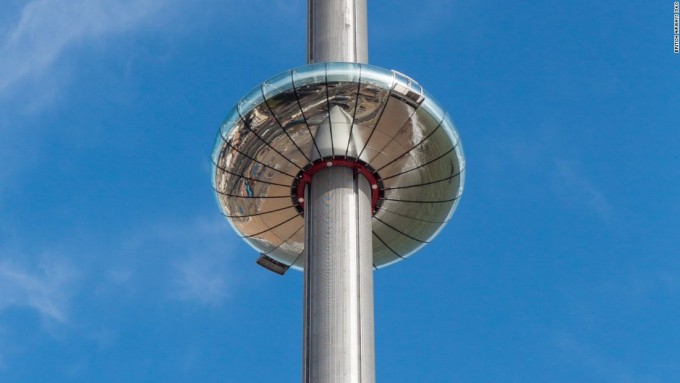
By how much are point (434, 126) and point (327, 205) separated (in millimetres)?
5312

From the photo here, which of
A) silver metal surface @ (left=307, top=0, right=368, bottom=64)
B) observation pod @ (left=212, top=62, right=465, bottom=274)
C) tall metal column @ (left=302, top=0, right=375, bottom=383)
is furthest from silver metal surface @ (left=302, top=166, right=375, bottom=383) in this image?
silver metal surface @ (left=307, top=0, right=368, bottom=64)

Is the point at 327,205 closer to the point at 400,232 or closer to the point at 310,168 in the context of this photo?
the point at 310,168

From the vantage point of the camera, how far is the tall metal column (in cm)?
5100

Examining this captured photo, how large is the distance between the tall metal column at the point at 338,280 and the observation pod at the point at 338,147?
1.14 m

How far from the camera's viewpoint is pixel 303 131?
56531 mm

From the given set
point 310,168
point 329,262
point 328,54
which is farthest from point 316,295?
point 328,54

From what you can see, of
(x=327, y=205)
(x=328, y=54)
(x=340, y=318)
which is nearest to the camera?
(x=340, y=318)

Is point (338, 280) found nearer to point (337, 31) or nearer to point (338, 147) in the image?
point (338, 147)

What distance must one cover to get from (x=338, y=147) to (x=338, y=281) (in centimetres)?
607

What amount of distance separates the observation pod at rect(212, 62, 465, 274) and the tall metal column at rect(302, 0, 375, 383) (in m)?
1.14

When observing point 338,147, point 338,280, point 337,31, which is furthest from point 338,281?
point 337,31

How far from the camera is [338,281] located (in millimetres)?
52969

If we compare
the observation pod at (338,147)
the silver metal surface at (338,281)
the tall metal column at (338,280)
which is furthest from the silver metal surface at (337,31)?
the silver metal surface at (338,281)

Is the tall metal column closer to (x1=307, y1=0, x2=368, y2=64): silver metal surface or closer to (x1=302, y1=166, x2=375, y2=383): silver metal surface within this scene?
(x1=302, y1=166, x2=375, y2=383): silver metal surface
